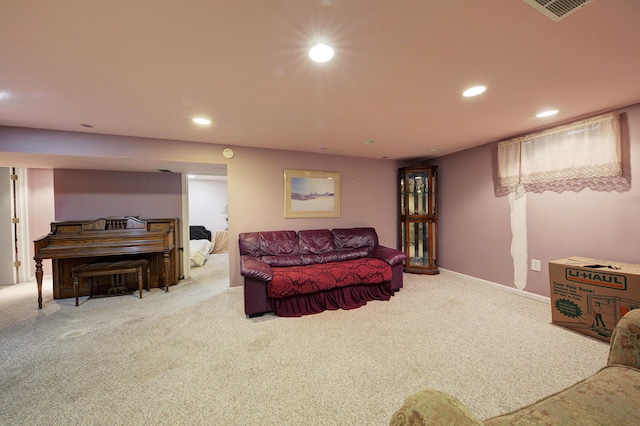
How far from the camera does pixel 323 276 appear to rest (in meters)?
2.80

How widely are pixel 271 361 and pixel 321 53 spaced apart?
2256mm

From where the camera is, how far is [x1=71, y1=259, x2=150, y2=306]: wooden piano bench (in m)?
2.95

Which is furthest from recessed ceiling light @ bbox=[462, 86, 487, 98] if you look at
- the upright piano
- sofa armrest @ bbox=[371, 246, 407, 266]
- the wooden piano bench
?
the wooden piano bench

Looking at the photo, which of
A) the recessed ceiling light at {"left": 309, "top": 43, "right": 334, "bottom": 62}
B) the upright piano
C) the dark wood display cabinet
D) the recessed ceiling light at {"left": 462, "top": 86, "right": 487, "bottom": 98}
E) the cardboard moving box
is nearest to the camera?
the recessed ceiling light at {"left": 309, "top": 43, "right": 334, "bottom": 62}

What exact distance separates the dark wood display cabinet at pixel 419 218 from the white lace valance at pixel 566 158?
1.08m

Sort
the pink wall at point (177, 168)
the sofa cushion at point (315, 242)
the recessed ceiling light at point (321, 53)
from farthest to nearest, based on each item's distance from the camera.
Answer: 1. the sofa cushion at point (315, 242)
2. the pink wall at point (177, 168)
3. the recessed ceiling light at point (321, 53)

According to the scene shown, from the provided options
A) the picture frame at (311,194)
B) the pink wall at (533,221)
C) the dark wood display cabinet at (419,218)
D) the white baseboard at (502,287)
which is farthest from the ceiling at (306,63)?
the white baseboard at (502,287)

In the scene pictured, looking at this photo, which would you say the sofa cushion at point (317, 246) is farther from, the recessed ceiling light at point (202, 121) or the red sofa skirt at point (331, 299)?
the recessed ceiling light at point (202, 121)

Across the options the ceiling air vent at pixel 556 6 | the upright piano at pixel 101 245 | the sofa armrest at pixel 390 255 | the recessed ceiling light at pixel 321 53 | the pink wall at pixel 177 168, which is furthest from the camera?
the sofa armrest at pixel 390 255

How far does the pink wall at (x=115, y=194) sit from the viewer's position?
11.0 ft

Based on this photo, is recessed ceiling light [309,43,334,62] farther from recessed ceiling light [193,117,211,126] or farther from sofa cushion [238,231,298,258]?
sofa cushion [238,231,298,258]

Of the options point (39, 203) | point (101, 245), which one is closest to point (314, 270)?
point (101, 245)

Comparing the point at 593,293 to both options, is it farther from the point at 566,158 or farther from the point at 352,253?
the point at 352,253

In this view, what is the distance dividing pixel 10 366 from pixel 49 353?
199 millimetres
